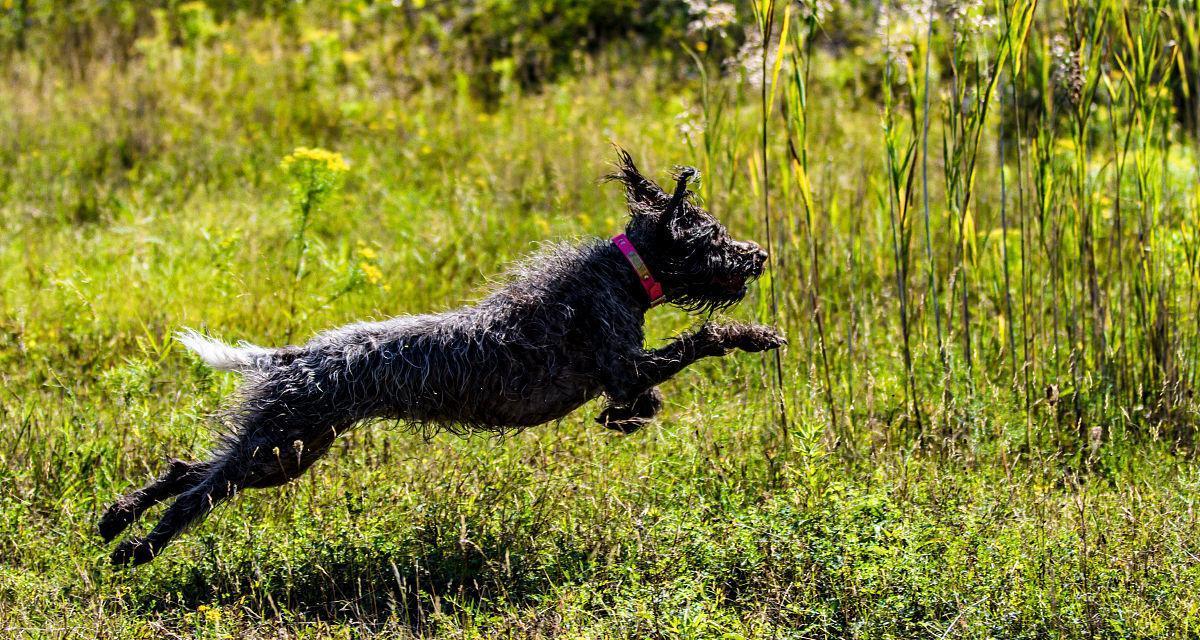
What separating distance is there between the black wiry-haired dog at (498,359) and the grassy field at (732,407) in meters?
0.35

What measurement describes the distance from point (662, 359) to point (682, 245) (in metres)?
0.45

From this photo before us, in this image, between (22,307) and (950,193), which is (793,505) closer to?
(950,193)

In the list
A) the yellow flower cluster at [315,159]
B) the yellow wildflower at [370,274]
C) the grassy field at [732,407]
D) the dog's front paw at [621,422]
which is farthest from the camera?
the yellow wildflower at [370,274]

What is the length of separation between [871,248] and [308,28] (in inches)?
224

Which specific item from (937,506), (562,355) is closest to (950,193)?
(937,506)

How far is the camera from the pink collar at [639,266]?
4551 mm

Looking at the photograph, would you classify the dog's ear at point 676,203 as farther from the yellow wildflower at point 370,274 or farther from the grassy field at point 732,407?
the yellow wildflower at point 370,274

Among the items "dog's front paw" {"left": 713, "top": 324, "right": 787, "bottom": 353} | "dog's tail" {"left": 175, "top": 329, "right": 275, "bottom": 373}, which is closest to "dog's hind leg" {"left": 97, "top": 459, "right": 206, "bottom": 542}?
"dog's tail" {"left": 175, "top": 329, "right": 275, "bottom": 373}

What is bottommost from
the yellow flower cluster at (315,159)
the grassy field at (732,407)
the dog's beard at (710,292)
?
the grassy field at (732,407)

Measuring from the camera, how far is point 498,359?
446 cm

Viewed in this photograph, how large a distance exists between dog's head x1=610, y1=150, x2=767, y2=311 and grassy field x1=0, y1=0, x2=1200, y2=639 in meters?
0.34

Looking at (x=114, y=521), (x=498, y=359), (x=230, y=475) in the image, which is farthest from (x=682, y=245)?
(x=114, y=521)

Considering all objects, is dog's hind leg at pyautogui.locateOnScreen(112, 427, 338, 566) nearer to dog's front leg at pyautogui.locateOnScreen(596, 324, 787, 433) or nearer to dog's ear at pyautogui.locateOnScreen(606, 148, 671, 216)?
dog's front leg at pyautogui.locateOnScreen(596, 324, 787, 433)

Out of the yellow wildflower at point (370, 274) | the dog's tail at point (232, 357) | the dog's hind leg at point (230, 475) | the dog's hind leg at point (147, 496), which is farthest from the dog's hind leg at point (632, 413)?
the yellow wildflower at point (370, 274)
